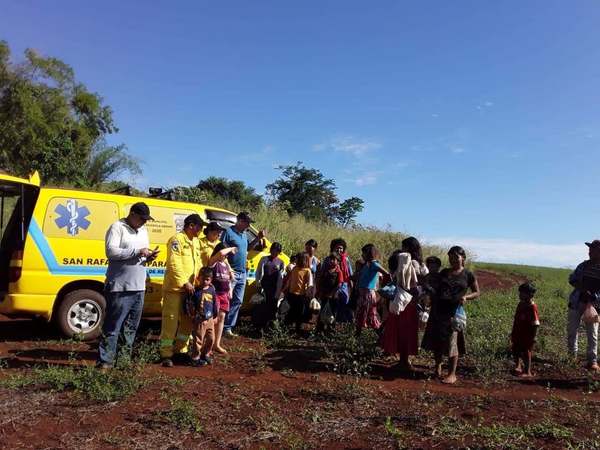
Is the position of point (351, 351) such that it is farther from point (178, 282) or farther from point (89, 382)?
point (89, 382)

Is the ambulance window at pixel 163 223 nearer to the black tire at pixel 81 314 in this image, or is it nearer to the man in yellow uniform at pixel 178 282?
the black tire at pixel 81 314

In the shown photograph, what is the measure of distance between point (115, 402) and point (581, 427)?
401 cm

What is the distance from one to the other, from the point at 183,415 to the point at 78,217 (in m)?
3.73

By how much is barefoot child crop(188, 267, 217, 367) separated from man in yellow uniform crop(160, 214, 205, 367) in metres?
0.12

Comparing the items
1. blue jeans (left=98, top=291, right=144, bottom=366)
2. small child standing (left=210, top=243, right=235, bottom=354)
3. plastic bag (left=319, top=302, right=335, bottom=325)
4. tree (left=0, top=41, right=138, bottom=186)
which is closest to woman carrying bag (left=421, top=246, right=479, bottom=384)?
plastic bag (left=319, top=302, right=335, bottom=325)

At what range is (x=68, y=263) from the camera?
640cm

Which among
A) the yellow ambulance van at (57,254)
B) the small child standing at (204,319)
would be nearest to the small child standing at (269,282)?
the yellow ambulance van at (57,254)

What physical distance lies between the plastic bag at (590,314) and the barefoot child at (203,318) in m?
4.91

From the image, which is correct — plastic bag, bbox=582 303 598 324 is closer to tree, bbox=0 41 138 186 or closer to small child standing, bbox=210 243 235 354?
small child standing, bbox=210 243 235 354

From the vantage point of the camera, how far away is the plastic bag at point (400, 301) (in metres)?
5.77

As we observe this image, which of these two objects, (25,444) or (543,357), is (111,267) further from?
(543,357)

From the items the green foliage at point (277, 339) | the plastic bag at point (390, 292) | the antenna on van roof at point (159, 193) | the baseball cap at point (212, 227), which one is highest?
the antenna on van roof at point (159, 193)

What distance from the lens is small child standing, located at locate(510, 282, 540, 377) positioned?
599 cm

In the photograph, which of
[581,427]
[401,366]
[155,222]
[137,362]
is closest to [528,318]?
[401,366]
